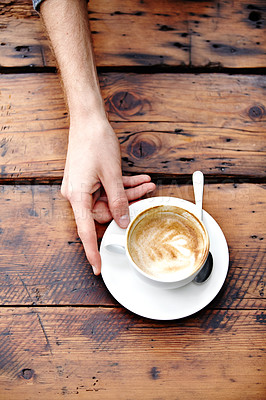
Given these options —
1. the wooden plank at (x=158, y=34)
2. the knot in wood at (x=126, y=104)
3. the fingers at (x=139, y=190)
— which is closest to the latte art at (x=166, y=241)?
the fingers at (x=139, y=190)

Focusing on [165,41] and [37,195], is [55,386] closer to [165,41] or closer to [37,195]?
[37,195]

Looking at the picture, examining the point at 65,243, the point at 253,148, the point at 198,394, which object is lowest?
the point at 198,394

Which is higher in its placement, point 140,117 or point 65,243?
point 140,117

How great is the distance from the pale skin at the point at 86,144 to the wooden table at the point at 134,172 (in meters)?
0.09

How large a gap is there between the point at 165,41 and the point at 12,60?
51 centimetres

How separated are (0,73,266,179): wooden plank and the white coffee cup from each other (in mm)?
194

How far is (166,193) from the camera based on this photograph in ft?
3.32

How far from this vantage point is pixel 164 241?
891mm

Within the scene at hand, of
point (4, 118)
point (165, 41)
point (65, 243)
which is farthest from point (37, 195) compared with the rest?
point (165, 41)

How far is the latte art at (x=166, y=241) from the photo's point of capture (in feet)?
2.80

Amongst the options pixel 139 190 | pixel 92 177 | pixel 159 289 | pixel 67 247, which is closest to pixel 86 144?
pixel 92 177

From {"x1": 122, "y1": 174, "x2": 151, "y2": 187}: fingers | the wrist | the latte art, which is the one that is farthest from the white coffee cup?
the wrist

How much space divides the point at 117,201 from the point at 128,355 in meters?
0.40

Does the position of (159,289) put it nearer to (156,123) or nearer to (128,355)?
(128,355)
